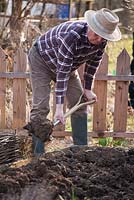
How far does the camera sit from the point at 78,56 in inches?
212

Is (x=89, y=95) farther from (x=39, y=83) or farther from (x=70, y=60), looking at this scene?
(x=70, y=60)

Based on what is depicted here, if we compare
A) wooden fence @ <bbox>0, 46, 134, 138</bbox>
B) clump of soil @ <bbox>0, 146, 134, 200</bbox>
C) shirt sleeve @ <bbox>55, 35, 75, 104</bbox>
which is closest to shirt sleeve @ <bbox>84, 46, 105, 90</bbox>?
shirt sleeve @ <bbox>55, 35, 75, 104</bbox>

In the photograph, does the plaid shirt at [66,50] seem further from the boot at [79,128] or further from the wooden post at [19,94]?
the wooden post at [19,94]

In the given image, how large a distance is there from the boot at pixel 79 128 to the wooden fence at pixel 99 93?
3.35 feet

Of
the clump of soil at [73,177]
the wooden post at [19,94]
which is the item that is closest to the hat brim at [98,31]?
the clump of soil at [73,177]

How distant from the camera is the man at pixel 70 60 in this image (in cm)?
515

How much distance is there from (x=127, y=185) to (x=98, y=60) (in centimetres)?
201

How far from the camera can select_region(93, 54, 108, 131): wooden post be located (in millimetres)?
7043

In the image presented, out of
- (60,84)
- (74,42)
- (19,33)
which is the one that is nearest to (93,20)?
(74,42)

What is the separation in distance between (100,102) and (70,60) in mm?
2091

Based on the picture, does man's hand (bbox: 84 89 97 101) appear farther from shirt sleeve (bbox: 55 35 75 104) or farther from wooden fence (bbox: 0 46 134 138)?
wooden fence (bbox: 0 46 134 138)

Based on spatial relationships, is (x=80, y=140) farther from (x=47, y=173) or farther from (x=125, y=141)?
(x=47, y=173)

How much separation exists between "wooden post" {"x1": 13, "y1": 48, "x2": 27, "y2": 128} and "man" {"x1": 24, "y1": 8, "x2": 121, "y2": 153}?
1.13m

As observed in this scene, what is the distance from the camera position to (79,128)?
6184 millimetres
